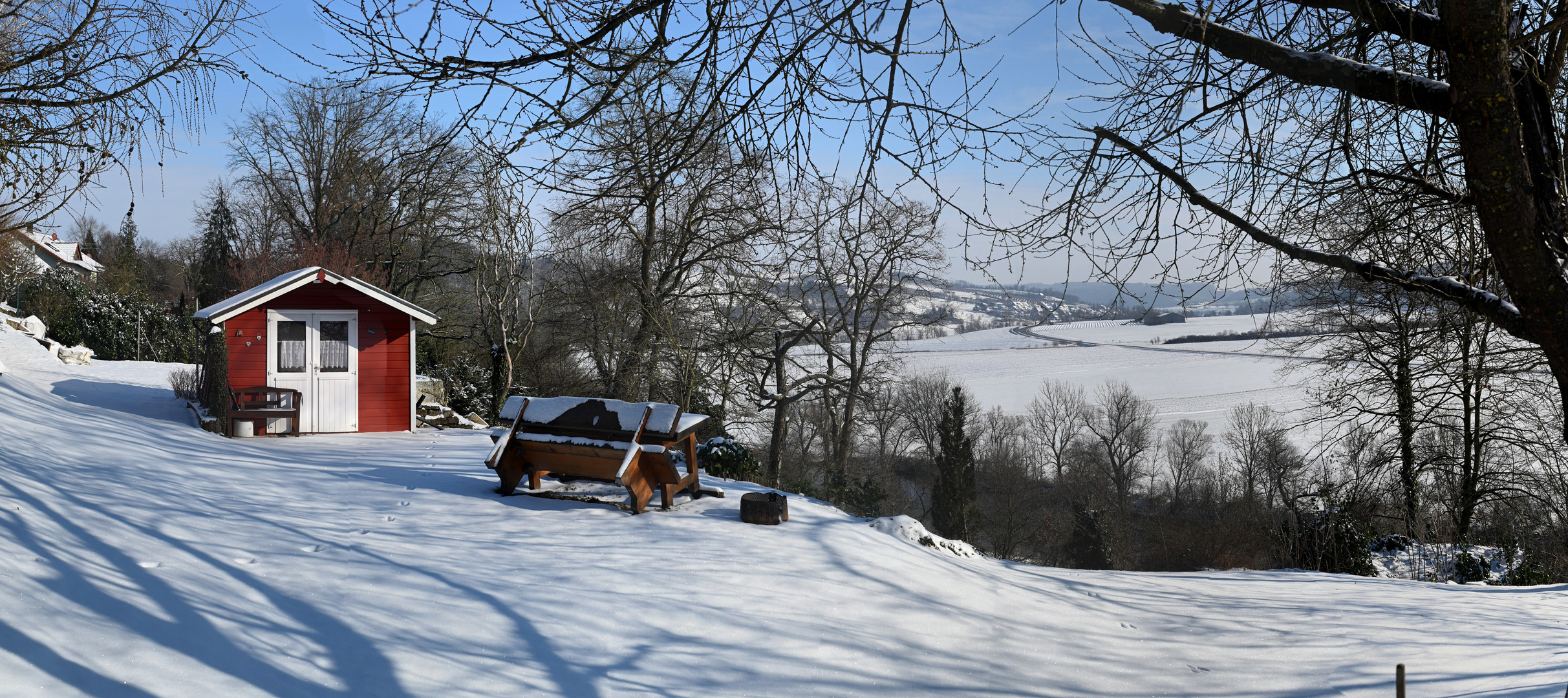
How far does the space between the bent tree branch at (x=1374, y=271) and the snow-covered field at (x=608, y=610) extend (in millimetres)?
1863

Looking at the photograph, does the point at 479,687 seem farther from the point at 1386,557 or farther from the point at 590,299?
the point at 590,299

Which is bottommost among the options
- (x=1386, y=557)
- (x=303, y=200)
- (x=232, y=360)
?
(x=1386, y=557)

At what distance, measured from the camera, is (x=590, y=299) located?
2033cm

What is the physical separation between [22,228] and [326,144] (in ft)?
89.9

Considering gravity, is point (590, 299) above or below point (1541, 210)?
above

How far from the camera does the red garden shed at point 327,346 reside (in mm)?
11961

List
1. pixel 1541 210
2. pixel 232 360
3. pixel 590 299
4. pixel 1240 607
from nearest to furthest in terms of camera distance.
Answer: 1. pixel 1541 210
2. pixel 1240 607
3. pixel 232 360
4. pixel 590 299

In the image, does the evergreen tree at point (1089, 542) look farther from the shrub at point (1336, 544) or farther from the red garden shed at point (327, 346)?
the red garden shed at point (327, 346)

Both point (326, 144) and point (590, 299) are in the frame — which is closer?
point (590, 299)

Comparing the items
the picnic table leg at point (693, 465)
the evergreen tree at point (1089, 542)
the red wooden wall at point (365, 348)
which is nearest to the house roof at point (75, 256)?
the red wooden wall at point (365, 348)

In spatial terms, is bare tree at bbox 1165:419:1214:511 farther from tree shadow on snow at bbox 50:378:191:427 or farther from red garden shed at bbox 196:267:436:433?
tree shadow on snow at bbox 50:378:191:427

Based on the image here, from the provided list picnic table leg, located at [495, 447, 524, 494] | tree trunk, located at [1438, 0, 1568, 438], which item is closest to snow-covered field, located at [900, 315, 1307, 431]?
picnic table leg, located at [495, 447, 524, 494]

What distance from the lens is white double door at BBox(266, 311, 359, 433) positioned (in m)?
12.2

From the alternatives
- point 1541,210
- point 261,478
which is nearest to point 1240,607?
point 1541,210
